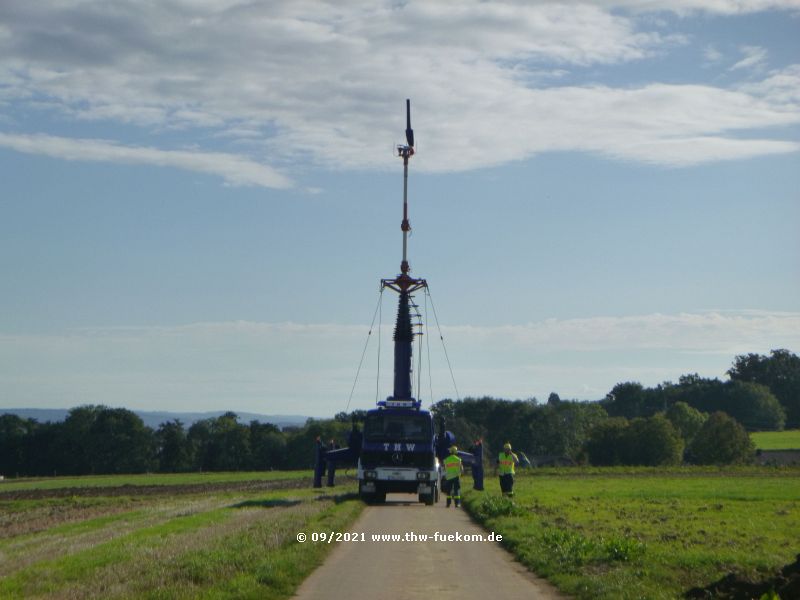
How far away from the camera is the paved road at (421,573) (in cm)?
1527

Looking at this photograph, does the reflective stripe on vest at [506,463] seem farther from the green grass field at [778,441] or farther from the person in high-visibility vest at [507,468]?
the green grass field at [778,441]

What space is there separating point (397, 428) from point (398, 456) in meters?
1.02

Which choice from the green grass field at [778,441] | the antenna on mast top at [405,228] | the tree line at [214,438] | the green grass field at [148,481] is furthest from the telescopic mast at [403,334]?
the green grass field at [778,441]

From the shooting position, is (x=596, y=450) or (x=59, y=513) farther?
(x=596, y=450)

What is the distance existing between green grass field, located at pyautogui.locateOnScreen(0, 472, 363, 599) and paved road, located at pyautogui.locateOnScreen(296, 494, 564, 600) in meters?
0.51

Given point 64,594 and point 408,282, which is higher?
point 408,282

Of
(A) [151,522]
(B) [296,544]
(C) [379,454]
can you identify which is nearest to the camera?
(B) [296,544]

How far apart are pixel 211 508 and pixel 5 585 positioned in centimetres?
1931

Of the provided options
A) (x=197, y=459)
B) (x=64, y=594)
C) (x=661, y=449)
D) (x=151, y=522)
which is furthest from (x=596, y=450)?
(x=64, y=594)

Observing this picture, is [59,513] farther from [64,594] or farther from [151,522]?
[64,594]

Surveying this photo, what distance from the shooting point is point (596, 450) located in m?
98.2

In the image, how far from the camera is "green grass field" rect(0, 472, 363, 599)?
15.4m

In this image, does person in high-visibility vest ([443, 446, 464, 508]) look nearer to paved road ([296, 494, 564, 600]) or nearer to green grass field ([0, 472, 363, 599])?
green grass field ([0, 472, 363, 599])

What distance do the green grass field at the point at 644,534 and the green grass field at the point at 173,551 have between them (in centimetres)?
410
